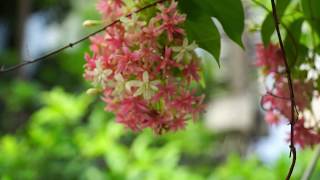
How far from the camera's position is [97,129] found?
218cm

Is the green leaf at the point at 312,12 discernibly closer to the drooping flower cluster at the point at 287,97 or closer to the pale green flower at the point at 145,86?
the drooping flower cluster at the point at 287,97

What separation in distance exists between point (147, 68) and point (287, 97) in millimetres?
215

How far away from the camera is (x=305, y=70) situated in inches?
30.9

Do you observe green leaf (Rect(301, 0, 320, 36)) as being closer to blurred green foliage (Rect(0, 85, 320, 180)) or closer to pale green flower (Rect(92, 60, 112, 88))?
pale green flower (Rect(92, 60, 112, 88))

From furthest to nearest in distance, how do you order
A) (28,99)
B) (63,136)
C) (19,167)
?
(28,99)
(63,136)
(19,167)

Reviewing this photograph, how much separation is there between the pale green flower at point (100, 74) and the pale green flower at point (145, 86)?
1.0 inches

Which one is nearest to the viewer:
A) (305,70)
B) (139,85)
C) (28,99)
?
(139,85)

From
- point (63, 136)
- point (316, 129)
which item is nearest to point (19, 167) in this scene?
point (63, 136)

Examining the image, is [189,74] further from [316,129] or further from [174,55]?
[316,129]

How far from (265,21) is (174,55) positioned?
142 millimetres

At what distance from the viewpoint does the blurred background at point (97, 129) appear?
174 centimetres

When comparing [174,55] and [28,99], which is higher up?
[28,99]

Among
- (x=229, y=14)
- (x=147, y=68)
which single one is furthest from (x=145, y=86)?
(x=229, y=14)

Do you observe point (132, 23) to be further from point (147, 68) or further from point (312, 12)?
point (312, 12)
